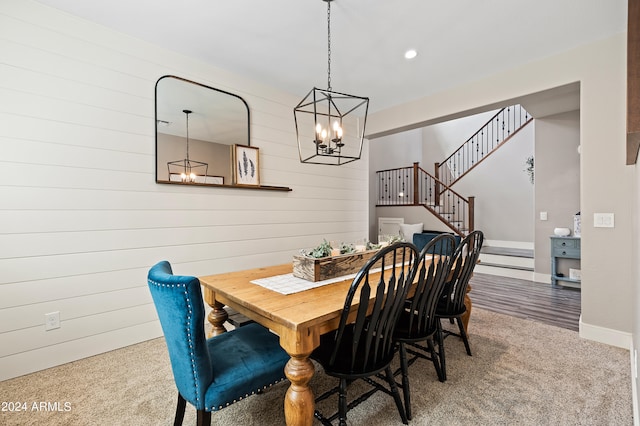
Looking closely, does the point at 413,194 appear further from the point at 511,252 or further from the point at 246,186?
the point at 246,186

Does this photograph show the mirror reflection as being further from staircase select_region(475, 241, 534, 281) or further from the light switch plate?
staircase select_region(475, 241, 534, 281)

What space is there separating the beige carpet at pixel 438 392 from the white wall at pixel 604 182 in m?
0.33

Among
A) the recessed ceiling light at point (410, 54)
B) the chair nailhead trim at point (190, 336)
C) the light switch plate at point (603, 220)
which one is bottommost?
the chair nailhead trim at point (190, 336)

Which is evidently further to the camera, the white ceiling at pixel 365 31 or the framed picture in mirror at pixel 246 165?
the framed picture in mirror at pixel 246 165

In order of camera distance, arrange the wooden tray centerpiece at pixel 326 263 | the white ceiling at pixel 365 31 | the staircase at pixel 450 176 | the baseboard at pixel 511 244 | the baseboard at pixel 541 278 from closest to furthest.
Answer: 1. the wooden tray centerpiece at pixel 326 263
2. the white ceiling at pixel 365 31
3. the baseboard at pixel 541 278
4. the baseboard at pixel 511 244
5. the staircase at pixel 450 176

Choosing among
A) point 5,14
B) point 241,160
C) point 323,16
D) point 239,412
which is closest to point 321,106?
point 241,160

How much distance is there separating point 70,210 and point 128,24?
5.12ft

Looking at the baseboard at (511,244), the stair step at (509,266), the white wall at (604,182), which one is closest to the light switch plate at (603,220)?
the white wall at (604,182)

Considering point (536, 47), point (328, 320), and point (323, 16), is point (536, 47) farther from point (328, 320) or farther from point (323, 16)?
point (328, 320)

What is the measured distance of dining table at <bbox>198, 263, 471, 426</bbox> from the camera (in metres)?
1.31

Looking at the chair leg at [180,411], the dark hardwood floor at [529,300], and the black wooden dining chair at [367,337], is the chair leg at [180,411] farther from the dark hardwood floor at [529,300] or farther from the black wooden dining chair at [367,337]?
the dark hardwood floor at [529,300]

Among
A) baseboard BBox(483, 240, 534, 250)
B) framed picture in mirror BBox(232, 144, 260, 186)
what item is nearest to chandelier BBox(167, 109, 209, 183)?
framed picture in mirror BBox(232, 144, 260, 186)

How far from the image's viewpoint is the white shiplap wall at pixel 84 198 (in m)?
2.13

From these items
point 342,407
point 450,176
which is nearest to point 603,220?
point 342,407
